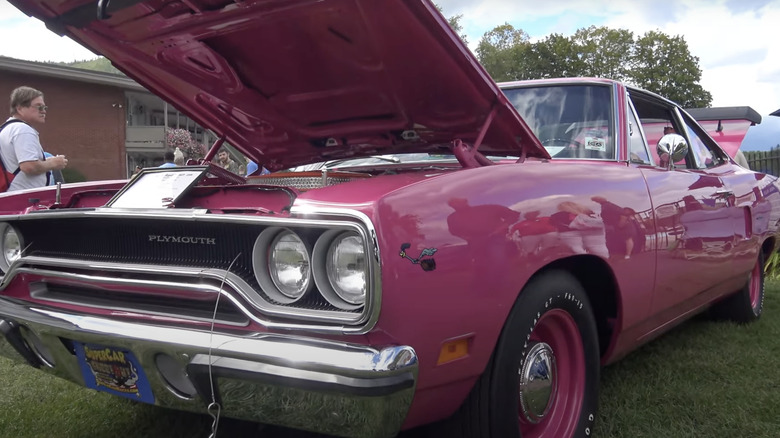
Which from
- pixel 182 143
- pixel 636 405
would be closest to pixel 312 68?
pixel 636 405

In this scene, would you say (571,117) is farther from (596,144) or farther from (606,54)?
(606,54)

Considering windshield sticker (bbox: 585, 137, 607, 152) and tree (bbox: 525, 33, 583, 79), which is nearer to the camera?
windshield sticker (bbox: 585, 137, 607, 152)

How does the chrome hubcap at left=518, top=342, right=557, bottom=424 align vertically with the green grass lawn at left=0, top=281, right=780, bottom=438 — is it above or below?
above

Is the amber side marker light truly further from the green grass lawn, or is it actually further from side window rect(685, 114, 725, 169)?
side window rect(685, 114, 725, 169)

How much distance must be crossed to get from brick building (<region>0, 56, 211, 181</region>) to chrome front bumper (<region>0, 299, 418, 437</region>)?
1782 cm

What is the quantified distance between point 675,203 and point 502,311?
4.91ft

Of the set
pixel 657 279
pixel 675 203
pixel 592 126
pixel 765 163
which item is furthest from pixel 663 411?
pixel 765 163

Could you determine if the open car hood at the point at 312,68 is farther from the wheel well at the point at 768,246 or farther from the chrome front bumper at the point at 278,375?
the wheel well at the point at 768,246

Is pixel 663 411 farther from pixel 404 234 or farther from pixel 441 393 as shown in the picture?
pixel 404 234

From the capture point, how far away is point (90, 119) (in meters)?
18.5

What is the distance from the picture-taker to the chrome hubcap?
1.98 m

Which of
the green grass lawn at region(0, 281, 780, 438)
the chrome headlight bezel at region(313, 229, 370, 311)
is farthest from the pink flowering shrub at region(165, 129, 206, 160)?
the chrome headlight bezel at region(313, 229, 370, 311)

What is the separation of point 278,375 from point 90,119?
1943 centimetres

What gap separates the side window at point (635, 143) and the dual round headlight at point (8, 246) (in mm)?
2648
